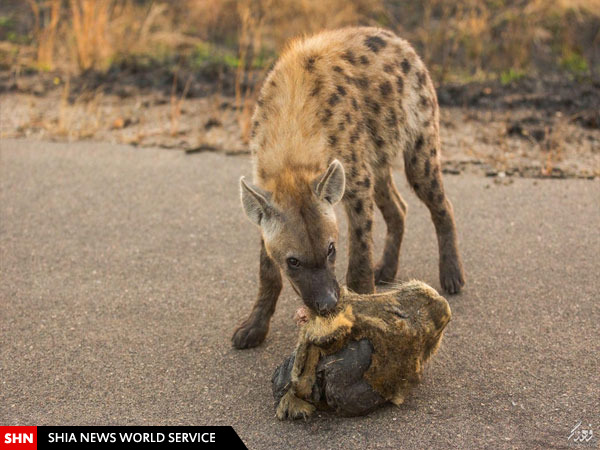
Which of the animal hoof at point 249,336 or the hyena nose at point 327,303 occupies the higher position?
the hyena nose at point 327,303

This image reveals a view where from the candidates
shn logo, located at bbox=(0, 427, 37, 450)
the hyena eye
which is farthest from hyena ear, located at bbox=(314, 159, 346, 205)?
shn logo, located at bbox=(0, 427, 37, 450)

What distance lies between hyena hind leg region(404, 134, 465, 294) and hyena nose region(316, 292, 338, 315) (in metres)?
1.17

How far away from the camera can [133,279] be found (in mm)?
3875

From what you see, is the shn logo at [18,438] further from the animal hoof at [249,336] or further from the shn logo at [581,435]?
the shn logo at [581,435]

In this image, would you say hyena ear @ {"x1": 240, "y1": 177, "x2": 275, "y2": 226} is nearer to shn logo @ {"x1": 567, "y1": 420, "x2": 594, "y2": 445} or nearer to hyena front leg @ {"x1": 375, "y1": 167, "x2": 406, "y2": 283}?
hyena front leg @ {"x1": 375, "y1": 167, "x2": 406, "y2": 283}

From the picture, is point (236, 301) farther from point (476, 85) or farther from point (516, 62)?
point (516, 62)

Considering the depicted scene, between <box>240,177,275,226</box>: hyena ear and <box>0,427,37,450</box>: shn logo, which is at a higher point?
<box>240,177,275,226</box>: hyena ear

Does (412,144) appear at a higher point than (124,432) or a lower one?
higher

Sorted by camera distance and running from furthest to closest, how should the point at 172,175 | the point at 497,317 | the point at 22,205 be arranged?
the point at 172,175, the point at 22,205, the point at 497,317

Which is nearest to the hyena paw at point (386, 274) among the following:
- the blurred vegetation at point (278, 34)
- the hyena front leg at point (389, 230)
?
the hyena front leg at point (389, 230)

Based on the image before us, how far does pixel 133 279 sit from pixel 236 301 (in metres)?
0.59

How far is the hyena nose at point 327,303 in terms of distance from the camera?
2703mm

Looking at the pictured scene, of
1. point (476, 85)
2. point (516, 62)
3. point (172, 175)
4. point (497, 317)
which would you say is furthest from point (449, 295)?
point (516, 62)

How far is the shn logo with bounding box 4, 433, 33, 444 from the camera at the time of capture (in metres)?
2.69
